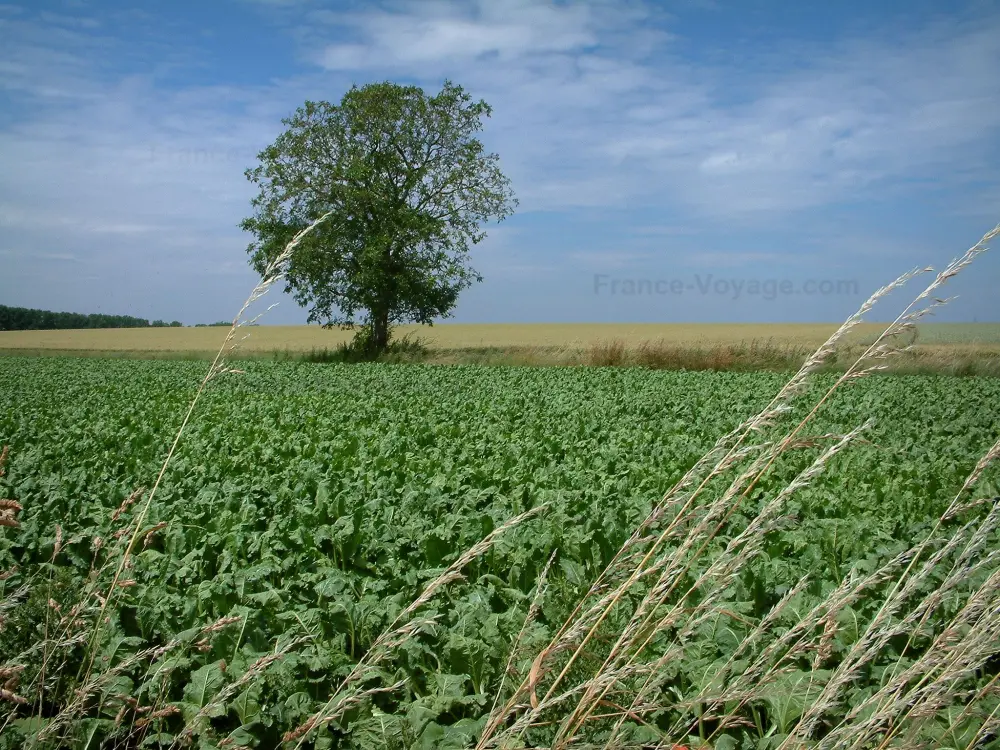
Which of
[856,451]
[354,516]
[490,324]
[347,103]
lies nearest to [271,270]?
[354,516]

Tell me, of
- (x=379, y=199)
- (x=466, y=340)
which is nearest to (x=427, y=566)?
(x=379, y=199)

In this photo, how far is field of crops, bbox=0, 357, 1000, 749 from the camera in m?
3.05

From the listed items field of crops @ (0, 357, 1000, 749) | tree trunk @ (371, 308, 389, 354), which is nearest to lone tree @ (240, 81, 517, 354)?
tree trunk @ (371, 308, 389, 354)

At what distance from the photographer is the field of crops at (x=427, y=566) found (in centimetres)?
305

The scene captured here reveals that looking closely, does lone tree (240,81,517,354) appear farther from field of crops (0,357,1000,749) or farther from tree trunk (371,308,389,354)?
field of crops (0,357,1000,749)

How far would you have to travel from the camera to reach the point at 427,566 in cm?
587

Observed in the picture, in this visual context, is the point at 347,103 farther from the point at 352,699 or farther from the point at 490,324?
the point at 490,324

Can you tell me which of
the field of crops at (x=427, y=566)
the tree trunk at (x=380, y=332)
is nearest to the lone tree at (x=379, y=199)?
the tree trunk at (x=380, y=332)

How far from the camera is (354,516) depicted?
6605 millimetres

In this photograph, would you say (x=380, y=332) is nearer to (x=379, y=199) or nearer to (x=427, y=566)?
(x=379, y=199)

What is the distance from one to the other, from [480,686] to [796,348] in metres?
35.3

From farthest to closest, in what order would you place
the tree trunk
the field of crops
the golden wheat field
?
the tree trunk
the golden wheat field
the field of crops

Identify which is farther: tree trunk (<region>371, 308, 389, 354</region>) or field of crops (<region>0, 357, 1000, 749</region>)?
tree trunk (<region>371, 308, 389, 354</region>)

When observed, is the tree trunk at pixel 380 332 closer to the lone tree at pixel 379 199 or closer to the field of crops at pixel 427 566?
the lone tree at pixel 379 199
